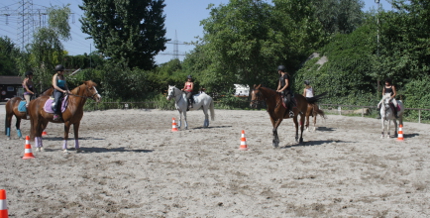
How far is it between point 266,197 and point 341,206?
1372mm

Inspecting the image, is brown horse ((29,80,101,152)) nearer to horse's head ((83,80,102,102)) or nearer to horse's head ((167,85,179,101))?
horse's head ((83,80,102,102))

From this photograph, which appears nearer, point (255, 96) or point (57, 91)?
point (57, 91)

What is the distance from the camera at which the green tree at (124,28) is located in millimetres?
35844

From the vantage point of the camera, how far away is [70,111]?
10.7 meters

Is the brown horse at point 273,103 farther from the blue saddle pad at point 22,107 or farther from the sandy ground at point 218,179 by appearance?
the blue saddle pad at point 22,107

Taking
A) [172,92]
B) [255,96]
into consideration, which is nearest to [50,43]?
[172,92]

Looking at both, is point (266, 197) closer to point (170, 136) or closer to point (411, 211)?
point (411, 211)

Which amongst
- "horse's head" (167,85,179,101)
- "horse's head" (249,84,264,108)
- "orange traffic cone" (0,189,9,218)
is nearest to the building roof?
"horse's head" (167,85,179,101)

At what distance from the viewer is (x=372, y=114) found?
24.5 m

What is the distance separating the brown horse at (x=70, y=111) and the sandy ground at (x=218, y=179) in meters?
0.70

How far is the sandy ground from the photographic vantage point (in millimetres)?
6320

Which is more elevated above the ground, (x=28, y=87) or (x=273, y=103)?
(x=28, y=87)

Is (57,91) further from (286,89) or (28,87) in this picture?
(286,89)

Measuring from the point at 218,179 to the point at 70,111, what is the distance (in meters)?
5.26
